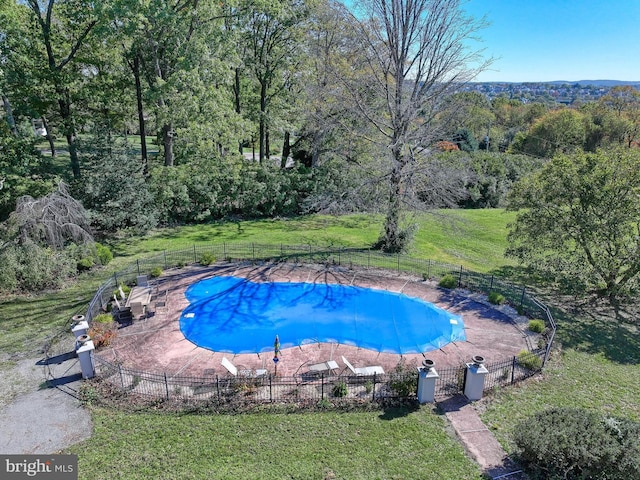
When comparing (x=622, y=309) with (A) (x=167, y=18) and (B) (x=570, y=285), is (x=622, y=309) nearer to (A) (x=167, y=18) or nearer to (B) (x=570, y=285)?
(B) (x=570, y=285)

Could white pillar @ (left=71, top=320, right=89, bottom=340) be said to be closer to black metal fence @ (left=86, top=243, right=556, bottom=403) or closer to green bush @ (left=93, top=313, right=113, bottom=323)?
black metal fence @ (left=86, top=243, right=556, bottom=403)

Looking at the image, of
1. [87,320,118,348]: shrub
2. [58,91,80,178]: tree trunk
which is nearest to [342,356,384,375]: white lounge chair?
[87,320,118,348]: shrub

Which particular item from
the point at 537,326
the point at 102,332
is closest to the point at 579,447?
the point at 537,326

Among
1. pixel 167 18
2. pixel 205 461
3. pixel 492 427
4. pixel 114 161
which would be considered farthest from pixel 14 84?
pixel 492 427

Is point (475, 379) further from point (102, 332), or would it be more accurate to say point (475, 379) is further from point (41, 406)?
point (102, 332)

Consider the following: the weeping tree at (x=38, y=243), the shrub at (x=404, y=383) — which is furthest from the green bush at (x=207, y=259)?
the shrub at (x=404, y=383)
